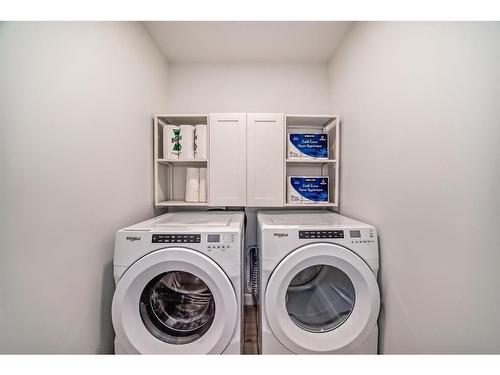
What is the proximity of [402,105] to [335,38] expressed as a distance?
105 cm

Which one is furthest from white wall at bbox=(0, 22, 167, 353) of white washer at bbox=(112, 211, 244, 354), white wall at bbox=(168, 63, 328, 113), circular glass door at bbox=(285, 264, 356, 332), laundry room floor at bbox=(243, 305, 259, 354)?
circular glass door at bbox=(285, 264, 356, 332)

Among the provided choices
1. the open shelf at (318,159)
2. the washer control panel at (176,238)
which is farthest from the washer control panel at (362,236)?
the washer control panel at (176,238)

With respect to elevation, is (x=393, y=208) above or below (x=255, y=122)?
below

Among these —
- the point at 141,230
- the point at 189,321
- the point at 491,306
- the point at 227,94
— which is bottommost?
the point at 189,321

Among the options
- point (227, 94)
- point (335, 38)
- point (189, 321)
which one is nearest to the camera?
point (189, 321)

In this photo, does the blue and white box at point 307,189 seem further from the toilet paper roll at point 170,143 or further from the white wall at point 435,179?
the toilet paper roll at point 170,143

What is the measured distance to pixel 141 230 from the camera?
44.3 inches

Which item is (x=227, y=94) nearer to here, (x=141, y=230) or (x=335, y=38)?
(x=335, y=38)

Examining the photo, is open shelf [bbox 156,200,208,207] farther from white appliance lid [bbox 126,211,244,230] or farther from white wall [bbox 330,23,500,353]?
white wall [bbox 330,23,500,353]

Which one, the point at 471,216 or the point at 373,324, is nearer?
the point at 471,216

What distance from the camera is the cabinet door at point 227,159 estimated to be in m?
1.75
